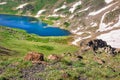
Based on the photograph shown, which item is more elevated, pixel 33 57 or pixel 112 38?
pixel 112 38

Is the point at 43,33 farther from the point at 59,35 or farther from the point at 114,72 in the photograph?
the point at 114,72

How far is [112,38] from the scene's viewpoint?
407 ft

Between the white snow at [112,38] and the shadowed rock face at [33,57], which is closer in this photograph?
the shadowed rock face at [33,57]

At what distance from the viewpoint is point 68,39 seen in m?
141

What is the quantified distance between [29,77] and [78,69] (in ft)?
17.0

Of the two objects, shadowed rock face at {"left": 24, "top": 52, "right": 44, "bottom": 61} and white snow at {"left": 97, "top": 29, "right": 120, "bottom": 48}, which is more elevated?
white snow at {"left": 97, "top": 29, "right": 120, "bottom": 48}

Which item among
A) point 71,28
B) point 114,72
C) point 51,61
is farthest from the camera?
point 71,28

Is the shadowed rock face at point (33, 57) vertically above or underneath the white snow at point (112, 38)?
underneath

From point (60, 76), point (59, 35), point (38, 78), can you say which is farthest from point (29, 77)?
point (59, 35)

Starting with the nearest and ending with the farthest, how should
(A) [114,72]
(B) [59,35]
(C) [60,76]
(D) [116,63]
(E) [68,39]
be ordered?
(C) [60,76] → (A) [114,72] → (D) [116,63] → (E) [68,39] → (B) [59,35]

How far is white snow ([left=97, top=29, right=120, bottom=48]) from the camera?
11564 cm

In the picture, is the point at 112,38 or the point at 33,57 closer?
the point at 33,57

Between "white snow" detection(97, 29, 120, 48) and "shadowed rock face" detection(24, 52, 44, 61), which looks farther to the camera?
"white snow" detection(97, 29, 120, 48)

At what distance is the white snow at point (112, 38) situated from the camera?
379 ft
